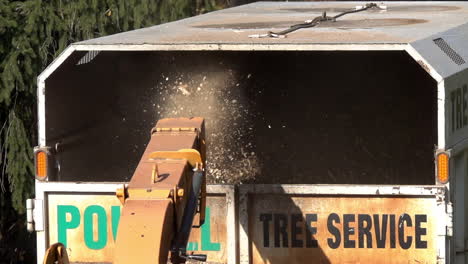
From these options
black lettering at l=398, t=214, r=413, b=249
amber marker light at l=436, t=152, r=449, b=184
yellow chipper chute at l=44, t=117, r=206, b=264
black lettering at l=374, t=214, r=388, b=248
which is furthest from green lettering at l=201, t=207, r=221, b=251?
amber marker light at l=436, t=152, r=449, b=184

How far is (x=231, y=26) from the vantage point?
792 centimetres

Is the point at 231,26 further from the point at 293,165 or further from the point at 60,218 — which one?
the point at 60,218

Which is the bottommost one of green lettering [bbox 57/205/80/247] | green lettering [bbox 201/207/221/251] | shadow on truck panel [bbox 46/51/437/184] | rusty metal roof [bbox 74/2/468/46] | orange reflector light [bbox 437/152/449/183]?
green lettering [bbox 201/207/221/251]

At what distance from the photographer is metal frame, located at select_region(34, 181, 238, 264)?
6492mm

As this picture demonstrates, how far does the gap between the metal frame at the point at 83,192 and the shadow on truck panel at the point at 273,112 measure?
20.3 inches

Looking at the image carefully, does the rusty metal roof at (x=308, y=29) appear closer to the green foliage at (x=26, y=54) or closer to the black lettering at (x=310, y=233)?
the black lettering at (x=310, y=233)

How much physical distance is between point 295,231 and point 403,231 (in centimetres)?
62

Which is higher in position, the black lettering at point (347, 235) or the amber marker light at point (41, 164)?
the amber marker light at point (41, 164)

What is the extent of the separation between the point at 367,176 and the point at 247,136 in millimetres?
884

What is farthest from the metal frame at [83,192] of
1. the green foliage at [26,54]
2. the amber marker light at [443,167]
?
the green foliage at [26,54]

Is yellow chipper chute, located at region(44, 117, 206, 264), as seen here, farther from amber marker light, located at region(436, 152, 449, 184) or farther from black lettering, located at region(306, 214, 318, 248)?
amber marker light, located at region(436, 152, 449, 184)

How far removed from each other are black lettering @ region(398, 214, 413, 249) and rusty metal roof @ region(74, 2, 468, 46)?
3.13ft

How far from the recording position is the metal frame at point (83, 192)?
6.49m

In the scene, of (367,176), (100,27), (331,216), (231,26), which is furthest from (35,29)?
(331,216)
